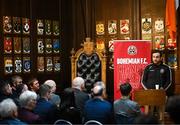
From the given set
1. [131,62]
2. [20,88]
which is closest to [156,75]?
[131,62]

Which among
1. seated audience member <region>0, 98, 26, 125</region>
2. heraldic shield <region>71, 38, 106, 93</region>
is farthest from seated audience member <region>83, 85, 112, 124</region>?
Result: heraldic shield <region>71, 38, 106, 93</region>

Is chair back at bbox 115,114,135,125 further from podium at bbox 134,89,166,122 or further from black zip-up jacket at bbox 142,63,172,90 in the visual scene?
black zip-up jacket at bbox 142,63,172,90

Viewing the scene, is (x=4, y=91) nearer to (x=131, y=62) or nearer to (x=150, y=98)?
(x=150, y=98)

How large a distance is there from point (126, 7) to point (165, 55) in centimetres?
146

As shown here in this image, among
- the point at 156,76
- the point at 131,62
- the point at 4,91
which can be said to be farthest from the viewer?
the point at 131,62

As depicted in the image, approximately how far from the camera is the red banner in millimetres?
8727

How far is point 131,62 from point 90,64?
147 centimetres

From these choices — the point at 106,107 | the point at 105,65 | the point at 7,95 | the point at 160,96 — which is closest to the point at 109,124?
the point at 106,107

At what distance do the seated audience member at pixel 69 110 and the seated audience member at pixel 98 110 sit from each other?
0.13 metres

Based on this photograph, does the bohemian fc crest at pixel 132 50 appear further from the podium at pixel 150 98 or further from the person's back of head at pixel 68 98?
the person's back of head at pixel 68 98

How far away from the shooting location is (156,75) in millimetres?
8391

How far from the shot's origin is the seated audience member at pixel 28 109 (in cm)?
508

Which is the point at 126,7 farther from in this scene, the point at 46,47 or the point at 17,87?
the point at 17,87

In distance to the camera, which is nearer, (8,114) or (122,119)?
(8,114)
